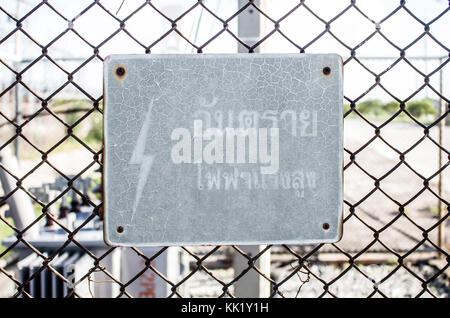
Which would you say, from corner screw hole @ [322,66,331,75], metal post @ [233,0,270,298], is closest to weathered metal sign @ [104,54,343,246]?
corner screw hole @ [322,66,331,75]

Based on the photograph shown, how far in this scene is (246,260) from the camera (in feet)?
3.94

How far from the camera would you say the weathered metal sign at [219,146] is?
2.73 ft

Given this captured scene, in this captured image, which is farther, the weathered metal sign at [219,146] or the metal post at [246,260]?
the metal post at [246,260]

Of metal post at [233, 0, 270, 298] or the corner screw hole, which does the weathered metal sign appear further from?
metal post at [233, 0, 270, 298]

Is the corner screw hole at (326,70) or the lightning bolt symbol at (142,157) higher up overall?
the corner screw hole at (326,70)

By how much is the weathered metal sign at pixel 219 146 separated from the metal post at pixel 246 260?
0.79 feet

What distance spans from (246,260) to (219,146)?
0.54m

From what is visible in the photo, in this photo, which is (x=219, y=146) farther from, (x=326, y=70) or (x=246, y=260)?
(x=246, y=260)

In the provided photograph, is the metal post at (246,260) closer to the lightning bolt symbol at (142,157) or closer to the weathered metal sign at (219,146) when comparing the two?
the weathered metal sign at (219,146)

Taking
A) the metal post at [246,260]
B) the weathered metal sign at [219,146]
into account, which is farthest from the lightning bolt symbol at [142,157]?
the metal post at [246,260]

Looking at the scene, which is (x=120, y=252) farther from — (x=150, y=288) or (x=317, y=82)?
(x=317, y=82)

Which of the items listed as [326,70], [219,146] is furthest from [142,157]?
[326,70]
